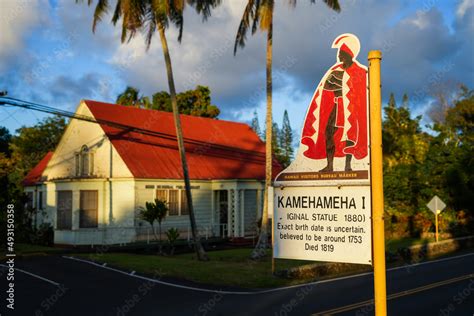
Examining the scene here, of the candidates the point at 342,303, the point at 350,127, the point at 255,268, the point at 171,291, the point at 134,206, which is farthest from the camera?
the point at 134,206

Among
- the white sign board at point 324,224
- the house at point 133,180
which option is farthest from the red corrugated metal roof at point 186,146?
the white sign board at point 324,224

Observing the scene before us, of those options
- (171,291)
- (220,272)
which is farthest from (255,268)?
(171,291)

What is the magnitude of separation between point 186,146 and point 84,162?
6.52m

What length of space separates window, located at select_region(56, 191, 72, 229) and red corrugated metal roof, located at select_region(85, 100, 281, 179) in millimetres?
4136

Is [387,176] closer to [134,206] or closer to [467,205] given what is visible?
[467,205]

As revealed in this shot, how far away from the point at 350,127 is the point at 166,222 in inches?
1061

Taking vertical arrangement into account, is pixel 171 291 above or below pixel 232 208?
below

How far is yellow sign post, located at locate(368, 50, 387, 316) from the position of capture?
146 inches

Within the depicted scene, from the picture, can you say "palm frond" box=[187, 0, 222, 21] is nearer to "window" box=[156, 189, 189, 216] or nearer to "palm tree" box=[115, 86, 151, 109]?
"window" box=[156, 189, 189, 216]

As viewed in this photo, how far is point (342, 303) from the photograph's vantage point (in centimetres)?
1254

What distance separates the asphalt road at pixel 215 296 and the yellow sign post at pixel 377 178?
26.0ft

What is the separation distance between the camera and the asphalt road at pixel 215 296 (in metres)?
11.8

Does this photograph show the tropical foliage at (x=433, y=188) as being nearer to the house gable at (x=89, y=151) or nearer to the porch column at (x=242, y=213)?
the porch column at (x=242, y=213)

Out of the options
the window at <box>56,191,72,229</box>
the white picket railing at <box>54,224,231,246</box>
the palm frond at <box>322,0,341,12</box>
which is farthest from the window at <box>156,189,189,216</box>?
the palm frond at <box>322,0,341,12</box>
